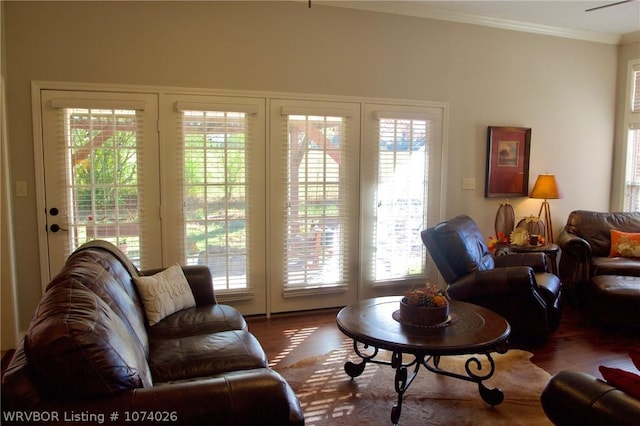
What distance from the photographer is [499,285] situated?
3.36 meters

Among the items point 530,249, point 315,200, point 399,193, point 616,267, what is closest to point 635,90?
point 616,267

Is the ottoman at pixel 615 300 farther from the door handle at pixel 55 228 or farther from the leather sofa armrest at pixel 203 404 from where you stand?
the door handle at pixel 55 228

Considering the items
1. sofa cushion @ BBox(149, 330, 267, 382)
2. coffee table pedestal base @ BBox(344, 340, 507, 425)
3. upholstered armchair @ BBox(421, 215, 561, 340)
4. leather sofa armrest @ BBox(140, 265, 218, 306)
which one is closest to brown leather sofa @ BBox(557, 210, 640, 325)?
upholstered armchair @ BBox(421, 215, 561, 340)

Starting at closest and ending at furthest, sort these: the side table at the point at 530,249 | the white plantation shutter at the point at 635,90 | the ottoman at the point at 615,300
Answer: the ottoman at the point at 615,300 → the side table at the point at 530,249 → the white plantation shutter at the point at 635,90

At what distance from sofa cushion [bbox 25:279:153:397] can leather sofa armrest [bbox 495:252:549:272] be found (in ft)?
11.0

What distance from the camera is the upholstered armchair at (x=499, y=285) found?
132 inches

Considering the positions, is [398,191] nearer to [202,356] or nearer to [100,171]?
[100,171]

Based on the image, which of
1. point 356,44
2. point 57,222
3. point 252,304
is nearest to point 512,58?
point 356,44

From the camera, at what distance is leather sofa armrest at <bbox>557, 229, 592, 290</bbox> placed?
14.2 feet

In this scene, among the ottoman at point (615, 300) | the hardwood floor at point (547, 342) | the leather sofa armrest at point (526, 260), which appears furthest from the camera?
the leather sofa armrest at point (526, 260)

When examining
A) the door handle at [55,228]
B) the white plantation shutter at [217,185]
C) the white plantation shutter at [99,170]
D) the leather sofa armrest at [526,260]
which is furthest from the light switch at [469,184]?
the door handle at [55,228]

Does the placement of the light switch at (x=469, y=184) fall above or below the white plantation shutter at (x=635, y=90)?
below

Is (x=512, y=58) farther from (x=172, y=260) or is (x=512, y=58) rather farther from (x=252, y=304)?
(x=172, y=260)

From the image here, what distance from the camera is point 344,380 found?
2910 millimetres
